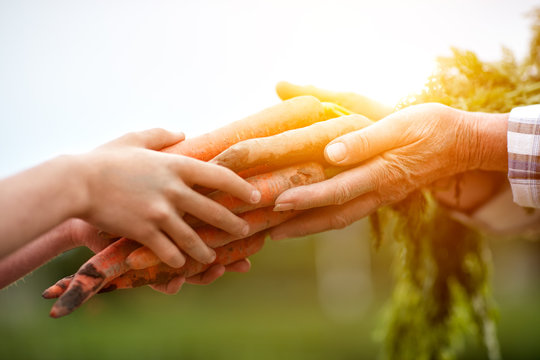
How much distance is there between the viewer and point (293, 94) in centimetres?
224

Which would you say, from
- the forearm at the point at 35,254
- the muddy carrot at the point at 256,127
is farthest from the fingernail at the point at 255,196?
the forearm at the point at 35,254

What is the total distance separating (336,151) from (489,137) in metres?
0.82

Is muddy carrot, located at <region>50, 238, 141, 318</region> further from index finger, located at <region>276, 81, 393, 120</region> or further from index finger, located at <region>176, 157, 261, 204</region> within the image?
index finger, located at <region>276, 81, 393, 120</region>

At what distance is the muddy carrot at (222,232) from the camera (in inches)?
62.5

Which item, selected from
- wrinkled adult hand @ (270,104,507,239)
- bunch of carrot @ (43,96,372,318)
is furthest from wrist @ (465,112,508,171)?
bunch of carrot @ (43,96,372,318)

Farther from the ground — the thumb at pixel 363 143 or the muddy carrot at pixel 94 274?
the thumb at pixel 363 143

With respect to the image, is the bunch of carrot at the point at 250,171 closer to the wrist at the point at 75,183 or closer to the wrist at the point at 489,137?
the wrist at the point at 75,183

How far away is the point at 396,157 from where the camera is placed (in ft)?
6.28

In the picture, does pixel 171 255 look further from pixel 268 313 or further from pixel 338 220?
pixel 268 313

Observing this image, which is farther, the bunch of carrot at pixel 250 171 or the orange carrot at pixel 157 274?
the bunch of carrot at pixel 250 171

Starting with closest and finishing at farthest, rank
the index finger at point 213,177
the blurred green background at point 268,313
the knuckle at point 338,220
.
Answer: the index finger at point 213,177 < the knuckle at point 338,220 < the blurred green background at point 268,313

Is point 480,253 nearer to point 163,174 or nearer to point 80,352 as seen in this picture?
point 163,174

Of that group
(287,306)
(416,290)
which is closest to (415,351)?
(416,290)

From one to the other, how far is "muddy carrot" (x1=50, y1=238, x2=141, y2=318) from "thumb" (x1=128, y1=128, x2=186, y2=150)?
40 cm
